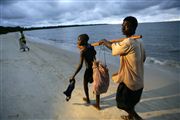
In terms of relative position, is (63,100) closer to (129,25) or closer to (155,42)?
(129,25)

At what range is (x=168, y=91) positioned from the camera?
6.69 m

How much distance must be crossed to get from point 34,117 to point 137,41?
303cm

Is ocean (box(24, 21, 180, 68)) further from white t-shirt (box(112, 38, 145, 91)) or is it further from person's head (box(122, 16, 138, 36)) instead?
person's head (box(122, 16, 138, 36))

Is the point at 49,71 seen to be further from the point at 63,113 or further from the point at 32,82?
the point at 63,113

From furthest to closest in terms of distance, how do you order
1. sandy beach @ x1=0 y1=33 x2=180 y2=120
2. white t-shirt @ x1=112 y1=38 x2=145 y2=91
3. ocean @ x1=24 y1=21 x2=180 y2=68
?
ocean @ x1=24 y1=21 x2=180 y2=68
sandy beach @ x1=0 y1=33 x2=180 y2=120
white t-shirt @ x1=112 y1=38 x2=145 y2=91

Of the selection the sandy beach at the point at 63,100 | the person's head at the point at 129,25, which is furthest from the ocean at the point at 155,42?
the person's head at the point at 129,25

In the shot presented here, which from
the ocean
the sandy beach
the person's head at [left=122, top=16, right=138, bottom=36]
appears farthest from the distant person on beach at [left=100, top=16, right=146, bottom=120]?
the ocean

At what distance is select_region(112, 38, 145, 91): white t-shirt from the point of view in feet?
11.1

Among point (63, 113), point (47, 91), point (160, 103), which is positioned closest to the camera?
point (63, 113)

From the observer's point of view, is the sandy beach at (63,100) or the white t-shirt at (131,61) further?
the sandy beach at (63,100)

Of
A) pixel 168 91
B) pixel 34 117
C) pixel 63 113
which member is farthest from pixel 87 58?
pixel 168 91

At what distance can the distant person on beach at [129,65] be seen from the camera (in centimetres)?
342

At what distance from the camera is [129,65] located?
361 centimetres

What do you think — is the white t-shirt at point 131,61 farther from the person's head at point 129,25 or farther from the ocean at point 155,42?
the ocean at point 155,42
